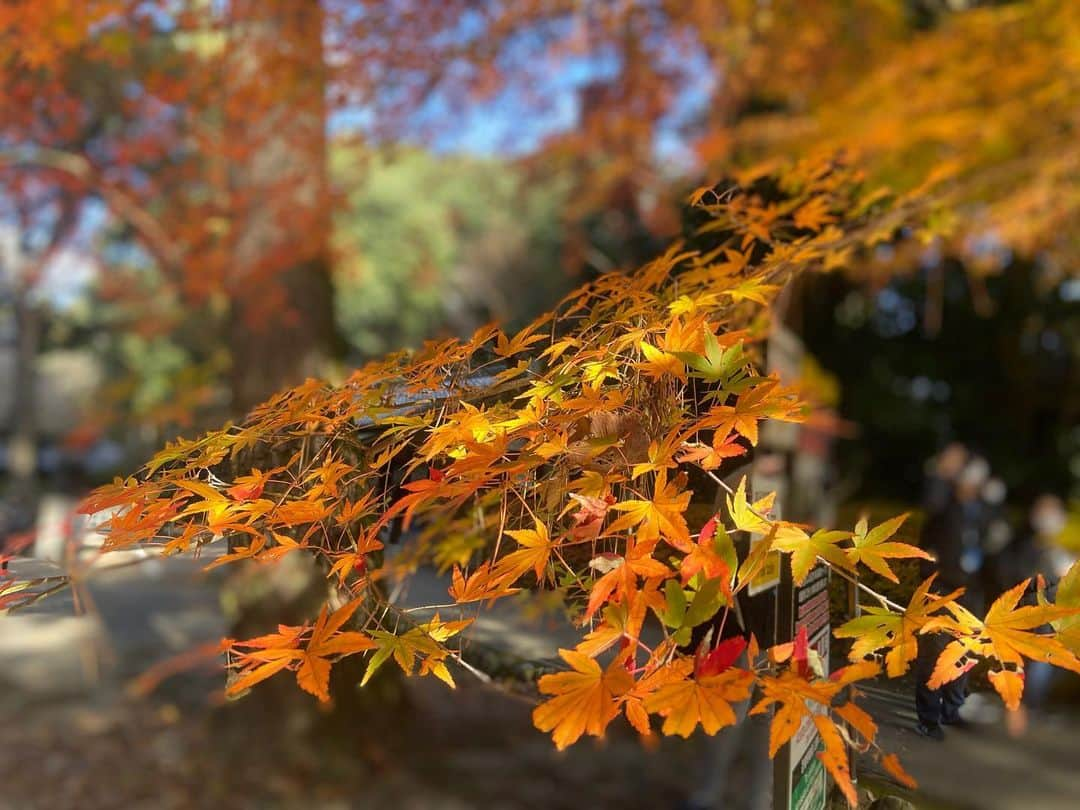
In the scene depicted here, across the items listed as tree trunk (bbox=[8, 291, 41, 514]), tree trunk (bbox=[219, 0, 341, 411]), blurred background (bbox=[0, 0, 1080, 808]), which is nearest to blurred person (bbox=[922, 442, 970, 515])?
blurred background (bbox=[0, 0, 1080, 808])

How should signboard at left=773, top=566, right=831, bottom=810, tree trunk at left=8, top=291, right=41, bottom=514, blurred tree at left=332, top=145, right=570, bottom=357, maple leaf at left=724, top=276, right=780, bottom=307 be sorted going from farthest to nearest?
blurred tree at left=332, top=145, right=570, bottom=357 → tree trunk at left=8, top=291, right=41, bottom=514 → maple leaf at left=724, top=276, right=780, bottom=307 → signboard at left=773, top=566, right=831, bottom=810

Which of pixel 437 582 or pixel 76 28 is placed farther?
pixel 76 28

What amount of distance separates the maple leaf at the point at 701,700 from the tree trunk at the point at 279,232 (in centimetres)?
356

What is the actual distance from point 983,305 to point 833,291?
5.24 feet

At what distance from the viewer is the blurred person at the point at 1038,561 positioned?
4207 millimetres

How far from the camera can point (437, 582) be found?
173 centimetres

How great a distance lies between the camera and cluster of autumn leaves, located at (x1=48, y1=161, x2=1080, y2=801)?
1.19 m

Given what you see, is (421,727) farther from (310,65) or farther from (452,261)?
(452,261)

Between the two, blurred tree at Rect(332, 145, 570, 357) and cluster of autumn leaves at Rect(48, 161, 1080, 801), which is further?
blurred tree at Rect(332, 145, 570, 357)

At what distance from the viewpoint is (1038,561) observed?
270 inches

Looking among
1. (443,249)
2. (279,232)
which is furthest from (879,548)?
(443,249)

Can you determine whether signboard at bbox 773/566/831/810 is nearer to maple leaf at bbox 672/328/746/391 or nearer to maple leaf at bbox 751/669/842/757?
maple leaf at bbox 751/669/842/757

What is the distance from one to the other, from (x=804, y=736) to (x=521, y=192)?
33.1 ft

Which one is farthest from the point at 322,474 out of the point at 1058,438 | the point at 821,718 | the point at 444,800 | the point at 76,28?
the point at 1058,438
